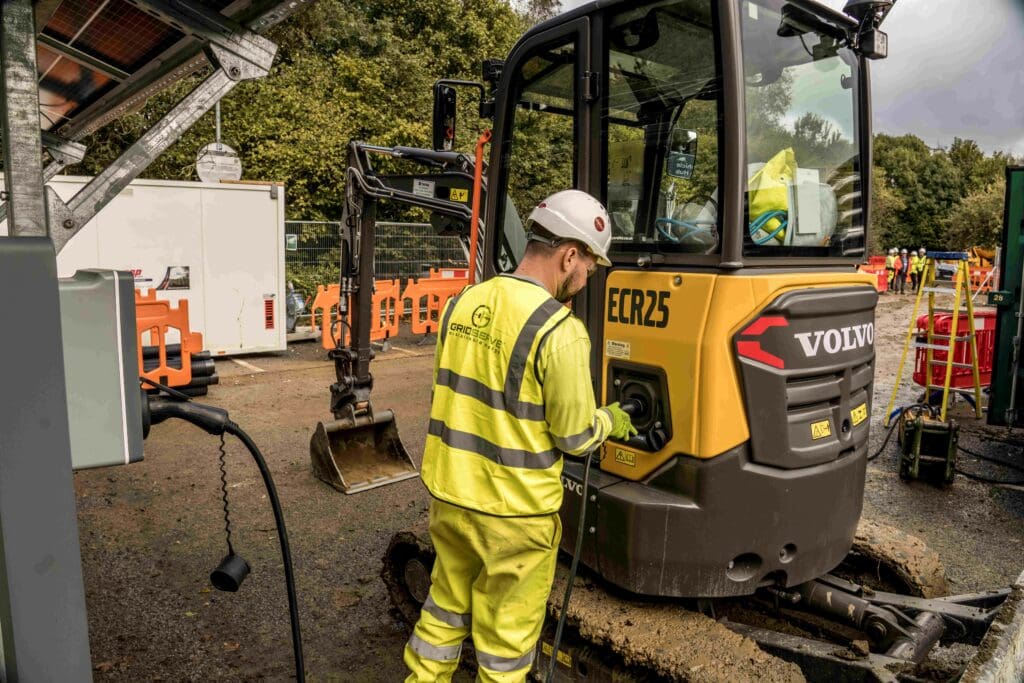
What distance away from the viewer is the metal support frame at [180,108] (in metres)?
2.31

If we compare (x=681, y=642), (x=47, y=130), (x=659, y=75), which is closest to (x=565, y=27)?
(x=659, y=75)

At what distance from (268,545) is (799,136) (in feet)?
13.8

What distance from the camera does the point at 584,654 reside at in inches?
122

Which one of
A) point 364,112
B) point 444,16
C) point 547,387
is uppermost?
point 444,16

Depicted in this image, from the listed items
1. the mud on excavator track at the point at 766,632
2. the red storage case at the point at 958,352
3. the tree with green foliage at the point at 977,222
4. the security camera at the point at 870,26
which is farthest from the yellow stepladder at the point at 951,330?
the tree with green foliage at the point at 977,222

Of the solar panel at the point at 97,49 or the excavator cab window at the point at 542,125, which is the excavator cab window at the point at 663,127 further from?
the solar panel at the point at 97,49

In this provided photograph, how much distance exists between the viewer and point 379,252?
46.7 feet

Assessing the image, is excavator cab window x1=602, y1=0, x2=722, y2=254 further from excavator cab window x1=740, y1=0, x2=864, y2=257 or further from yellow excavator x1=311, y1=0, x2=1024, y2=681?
excavator cab window x1=740, y1=0, x2=864, y2=257

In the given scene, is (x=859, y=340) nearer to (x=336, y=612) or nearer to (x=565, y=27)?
(x=565, y=27)

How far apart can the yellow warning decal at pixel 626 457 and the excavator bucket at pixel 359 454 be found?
3.50 meters

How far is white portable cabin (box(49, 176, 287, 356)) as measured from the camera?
9836mm

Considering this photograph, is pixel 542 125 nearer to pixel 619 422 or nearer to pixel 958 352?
pixel 619 422

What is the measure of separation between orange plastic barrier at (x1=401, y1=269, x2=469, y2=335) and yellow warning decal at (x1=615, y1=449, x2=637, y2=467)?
10094 mm

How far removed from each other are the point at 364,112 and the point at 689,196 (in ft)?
55.3
